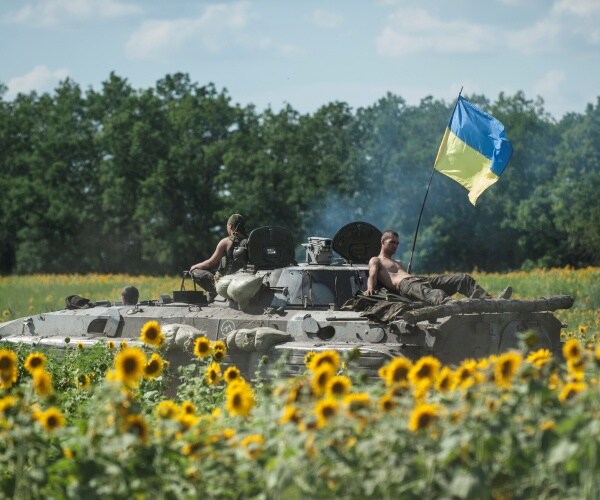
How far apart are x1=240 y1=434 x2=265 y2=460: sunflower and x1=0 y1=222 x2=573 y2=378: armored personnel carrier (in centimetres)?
559

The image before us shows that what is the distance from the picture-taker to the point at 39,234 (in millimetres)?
61844

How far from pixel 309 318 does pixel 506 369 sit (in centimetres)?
763

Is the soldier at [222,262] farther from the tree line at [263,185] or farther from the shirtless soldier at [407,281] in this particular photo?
the tree line at [263,185]

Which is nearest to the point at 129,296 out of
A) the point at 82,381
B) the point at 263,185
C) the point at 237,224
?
the point at 237,224

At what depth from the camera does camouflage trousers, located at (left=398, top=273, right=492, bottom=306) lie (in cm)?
1370

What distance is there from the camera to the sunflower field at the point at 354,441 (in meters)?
5.64

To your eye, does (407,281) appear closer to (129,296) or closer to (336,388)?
(129,296)

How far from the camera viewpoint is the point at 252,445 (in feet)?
19.5

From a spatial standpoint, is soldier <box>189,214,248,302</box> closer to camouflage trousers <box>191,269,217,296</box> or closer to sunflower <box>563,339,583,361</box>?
camouflage trousers <box>191,269,217,296</box>

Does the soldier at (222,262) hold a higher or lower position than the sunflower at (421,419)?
higher

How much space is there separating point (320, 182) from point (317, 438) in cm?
5172

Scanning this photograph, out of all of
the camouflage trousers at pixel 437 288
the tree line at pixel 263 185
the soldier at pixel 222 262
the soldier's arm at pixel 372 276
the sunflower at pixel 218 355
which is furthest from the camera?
the tree line at pixel 263 185

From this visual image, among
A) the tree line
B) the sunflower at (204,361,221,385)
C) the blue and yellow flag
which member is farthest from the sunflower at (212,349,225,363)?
the tree line

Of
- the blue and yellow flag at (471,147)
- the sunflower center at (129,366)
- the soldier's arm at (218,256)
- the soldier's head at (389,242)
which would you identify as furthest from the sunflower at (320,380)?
the blue and yellow flag at (471,147)
